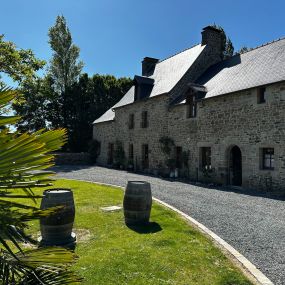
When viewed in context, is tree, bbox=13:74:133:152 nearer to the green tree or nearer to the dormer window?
the green tree

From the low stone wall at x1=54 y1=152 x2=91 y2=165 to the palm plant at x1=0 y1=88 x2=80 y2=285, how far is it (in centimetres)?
2861

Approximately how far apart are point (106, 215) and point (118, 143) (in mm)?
18447

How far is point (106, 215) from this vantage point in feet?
28.3

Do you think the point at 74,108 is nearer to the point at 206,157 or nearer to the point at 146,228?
the point at 206,157

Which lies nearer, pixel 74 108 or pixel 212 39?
pixel 212 39

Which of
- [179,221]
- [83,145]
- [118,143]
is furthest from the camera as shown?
[83,145]

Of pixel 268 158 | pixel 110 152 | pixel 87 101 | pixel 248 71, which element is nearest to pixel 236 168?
pixel 268 158

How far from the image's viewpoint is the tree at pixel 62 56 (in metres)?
38.2

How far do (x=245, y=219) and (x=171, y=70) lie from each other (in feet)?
56.8

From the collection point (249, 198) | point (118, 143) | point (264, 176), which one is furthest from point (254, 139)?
point (118, 143)

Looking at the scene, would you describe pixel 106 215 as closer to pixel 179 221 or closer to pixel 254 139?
pixel 179 221

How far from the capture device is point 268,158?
47.9ft

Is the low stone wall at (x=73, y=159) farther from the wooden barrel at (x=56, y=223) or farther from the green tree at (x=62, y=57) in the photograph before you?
the wooden barrel at (x=56, y=223)

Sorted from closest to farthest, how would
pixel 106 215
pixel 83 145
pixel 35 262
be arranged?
pixel 35 262 < pixel 106 215 < pixel 83 145
